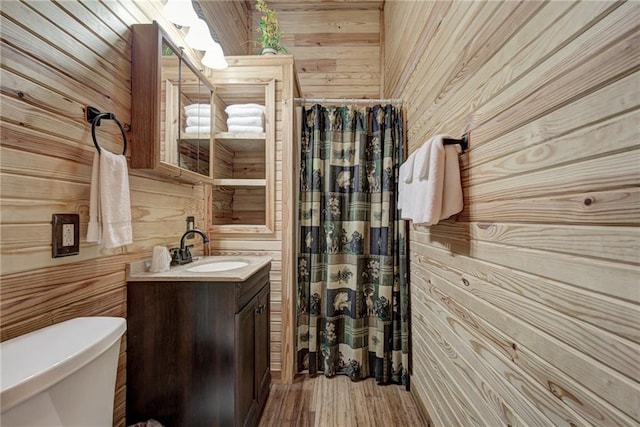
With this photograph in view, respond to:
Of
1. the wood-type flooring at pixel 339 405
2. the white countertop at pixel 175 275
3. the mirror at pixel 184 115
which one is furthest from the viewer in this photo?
the wood-type flooring at pixel 339 405

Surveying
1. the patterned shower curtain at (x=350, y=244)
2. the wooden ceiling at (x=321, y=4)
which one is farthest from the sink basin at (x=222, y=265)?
the wooden ceiling at (x=321, y=4)

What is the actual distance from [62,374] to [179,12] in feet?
5.39

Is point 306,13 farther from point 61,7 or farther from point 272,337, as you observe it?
point 272,337

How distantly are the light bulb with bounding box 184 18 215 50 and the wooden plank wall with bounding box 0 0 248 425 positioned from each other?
0.35 m

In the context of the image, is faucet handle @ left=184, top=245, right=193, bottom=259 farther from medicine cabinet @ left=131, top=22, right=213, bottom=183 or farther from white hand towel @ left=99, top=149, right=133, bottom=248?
white hand towel @ left=99, top=149, right=133, bottom=248

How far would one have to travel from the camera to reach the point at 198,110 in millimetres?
1698

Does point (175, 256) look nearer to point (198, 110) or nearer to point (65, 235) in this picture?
point (65, 235)

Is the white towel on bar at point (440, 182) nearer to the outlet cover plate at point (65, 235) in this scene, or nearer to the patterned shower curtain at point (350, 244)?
the patterned shower curtain at point (350, 244)

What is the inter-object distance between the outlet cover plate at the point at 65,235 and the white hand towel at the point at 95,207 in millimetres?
46

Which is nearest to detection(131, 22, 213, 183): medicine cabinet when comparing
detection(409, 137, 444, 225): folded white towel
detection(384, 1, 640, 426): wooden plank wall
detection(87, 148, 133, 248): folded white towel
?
detection(87, 148, 133, 248): folded white towel

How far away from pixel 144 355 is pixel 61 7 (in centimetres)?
139

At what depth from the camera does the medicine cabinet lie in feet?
→ 4.04

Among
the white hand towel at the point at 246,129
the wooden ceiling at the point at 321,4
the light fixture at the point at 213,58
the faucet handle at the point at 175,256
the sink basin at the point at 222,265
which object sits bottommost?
the sink basin at the point at 222,265

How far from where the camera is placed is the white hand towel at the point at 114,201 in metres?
0.97
